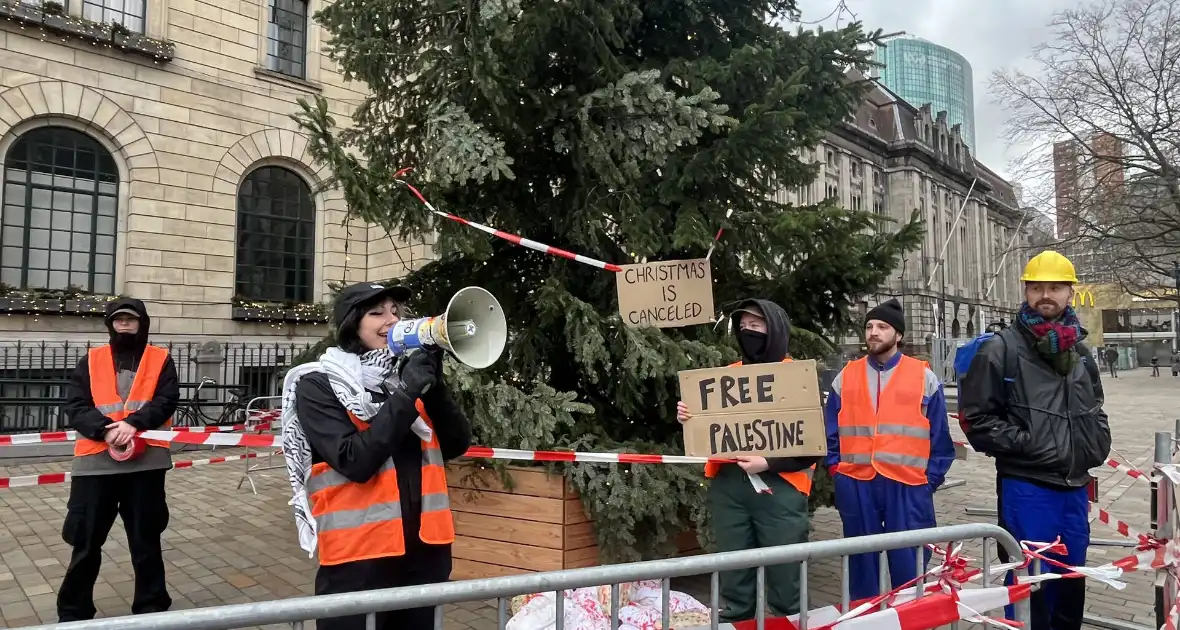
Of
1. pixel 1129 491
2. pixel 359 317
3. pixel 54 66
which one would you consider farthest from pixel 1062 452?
pixel 54 66

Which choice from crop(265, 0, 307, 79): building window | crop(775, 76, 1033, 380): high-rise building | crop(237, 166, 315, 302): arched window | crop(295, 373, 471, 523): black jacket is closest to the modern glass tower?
crop(775, 76, 1033, 380): high-rise building

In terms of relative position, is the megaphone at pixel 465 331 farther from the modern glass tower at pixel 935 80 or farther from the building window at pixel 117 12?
the modern glass tower at pixel 935 80

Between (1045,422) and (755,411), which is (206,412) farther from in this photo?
(1045,422)

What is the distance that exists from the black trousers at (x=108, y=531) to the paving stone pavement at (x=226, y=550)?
0.32 metres

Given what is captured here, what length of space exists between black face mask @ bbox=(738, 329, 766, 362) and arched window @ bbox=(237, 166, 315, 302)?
14.8 m

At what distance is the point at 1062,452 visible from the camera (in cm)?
342

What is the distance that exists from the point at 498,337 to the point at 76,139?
15.6 meters

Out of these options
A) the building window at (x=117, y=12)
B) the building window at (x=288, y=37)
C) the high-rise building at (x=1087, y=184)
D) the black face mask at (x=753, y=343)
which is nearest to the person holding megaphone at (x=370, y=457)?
the black face mask at (x=753, y=343)

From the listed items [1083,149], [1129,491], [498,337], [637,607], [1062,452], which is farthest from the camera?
[1083,149]

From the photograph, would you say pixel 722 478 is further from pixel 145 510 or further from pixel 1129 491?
pixel 1129 491

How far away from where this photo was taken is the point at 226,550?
19.6 feet

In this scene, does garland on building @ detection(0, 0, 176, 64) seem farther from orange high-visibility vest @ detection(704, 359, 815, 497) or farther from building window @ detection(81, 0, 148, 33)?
orange high-visibility vest @ detection(704, 359, 815, 497)

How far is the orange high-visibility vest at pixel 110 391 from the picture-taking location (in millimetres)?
4113

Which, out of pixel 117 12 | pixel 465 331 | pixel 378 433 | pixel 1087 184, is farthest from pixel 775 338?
pixel 1087 184
